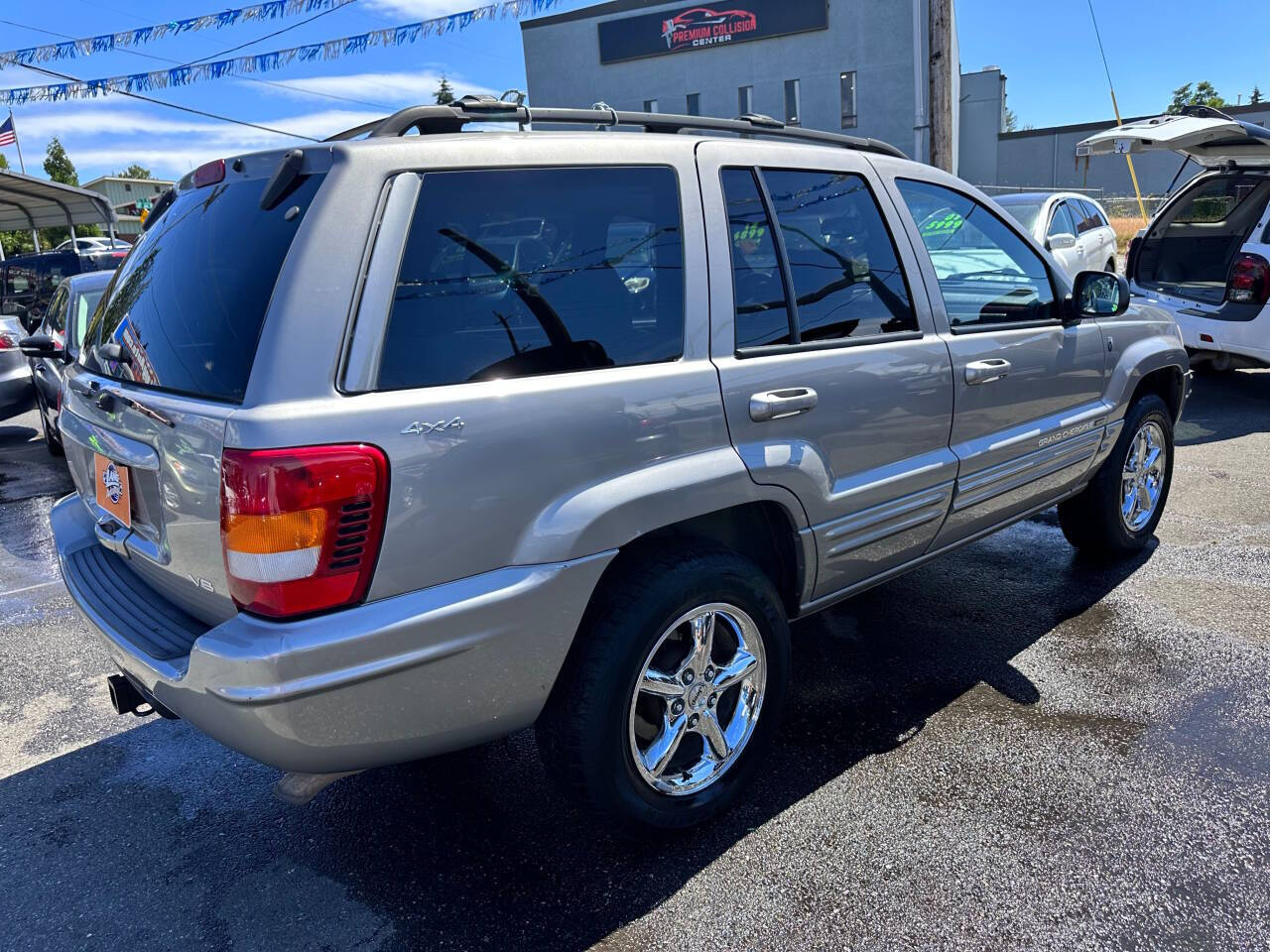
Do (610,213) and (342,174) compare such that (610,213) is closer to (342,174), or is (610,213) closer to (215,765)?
(342,174)

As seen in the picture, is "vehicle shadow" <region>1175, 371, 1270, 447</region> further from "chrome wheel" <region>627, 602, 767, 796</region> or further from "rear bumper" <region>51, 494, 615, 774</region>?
"rear bumper" <region>51, 494, 615, 774</region>

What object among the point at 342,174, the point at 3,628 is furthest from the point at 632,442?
the point at 3,628

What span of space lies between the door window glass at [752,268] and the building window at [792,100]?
35.6 meters

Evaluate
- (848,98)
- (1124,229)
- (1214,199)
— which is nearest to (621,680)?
(1214,199)

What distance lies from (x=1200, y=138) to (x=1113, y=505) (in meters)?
4.68

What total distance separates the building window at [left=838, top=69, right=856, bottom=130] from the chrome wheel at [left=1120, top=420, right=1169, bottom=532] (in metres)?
32.6

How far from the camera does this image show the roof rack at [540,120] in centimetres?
233

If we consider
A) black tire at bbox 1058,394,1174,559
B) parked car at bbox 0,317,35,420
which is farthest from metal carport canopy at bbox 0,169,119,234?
black tire at bbox 1058,394,1174,559

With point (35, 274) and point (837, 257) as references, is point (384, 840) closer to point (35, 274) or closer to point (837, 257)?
point (837, 257)

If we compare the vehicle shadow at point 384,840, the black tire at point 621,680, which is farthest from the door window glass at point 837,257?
the vehicle shadow at point 384,840

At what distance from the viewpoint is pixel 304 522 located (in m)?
1.91

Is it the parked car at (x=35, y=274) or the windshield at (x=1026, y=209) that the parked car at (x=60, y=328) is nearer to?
the parked car at (x=35, y=274)

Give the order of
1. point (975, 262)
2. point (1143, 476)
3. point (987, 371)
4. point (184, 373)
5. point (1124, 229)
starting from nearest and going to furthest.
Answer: point (184, 373) < point (987, 371) < point (975, 262) < point (1143, 476) < point (1124, 229)

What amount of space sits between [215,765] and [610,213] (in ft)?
7.40
